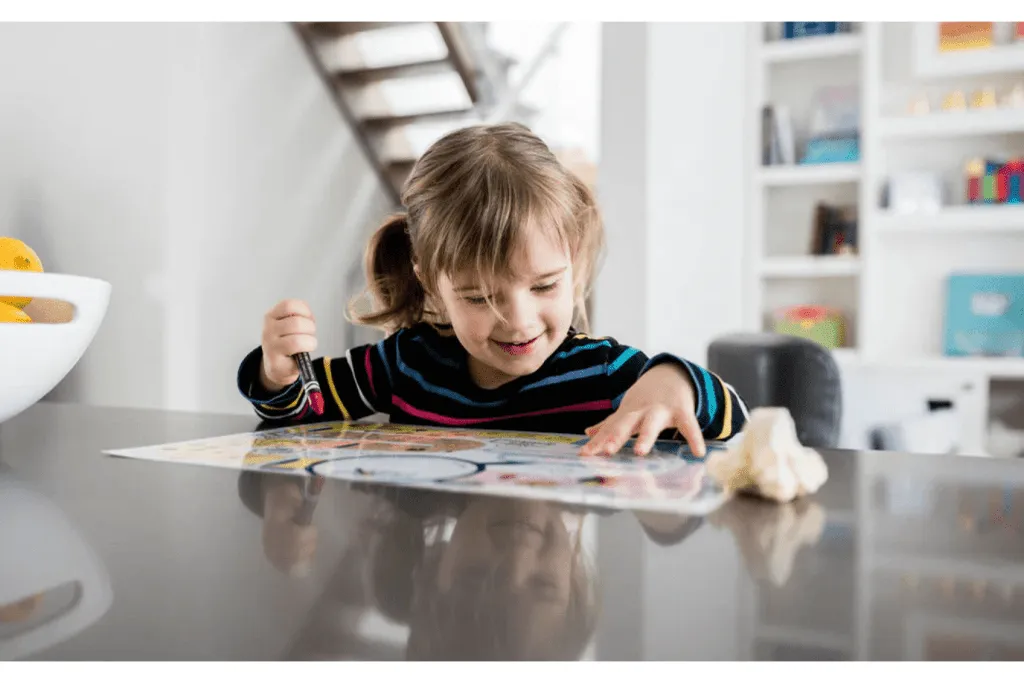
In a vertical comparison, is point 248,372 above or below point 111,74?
below

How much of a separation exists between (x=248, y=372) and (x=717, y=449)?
2.05 feet

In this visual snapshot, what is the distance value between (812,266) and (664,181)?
104 centimetres

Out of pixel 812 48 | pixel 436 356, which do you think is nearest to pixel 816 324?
pixel 812 48

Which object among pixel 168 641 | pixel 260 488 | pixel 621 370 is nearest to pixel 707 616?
pixel 168 641

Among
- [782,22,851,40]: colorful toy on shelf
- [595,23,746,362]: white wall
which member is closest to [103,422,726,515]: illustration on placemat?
[595,23,746,362]: white wall

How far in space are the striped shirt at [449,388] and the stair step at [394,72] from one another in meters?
2.15

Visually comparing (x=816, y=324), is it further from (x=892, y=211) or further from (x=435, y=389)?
(x=435, y=389)

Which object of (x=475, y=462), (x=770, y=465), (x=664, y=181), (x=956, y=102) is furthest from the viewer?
(x=956, y=102)

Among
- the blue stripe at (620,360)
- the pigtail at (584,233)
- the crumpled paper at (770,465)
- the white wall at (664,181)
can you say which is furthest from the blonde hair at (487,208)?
the white wall at (664,181)

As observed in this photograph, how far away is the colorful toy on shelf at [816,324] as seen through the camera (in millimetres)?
3301

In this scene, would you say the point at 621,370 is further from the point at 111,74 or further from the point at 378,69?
the point at 378,69

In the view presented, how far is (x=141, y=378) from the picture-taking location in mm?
1877

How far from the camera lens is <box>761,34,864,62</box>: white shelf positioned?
317cm

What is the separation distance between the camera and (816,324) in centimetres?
331
